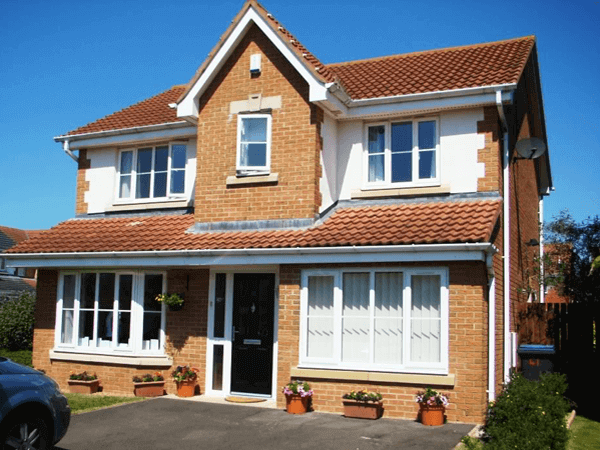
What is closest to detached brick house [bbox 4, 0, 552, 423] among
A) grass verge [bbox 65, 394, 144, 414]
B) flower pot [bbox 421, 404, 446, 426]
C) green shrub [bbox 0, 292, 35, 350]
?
flower pot [bbox 421, 404, 446, 426]

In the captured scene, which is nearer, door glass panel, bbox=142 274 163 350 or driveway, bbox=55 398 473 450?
driveway, bbox=55 398 473 450

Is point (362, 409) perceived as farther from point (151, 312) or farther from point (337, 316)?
point (151, 312)

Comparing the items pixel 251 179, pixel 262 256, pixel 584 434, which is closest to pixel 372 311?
pixel 262 256

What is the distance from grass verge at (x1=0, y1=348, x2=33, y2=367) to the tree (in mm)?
15340

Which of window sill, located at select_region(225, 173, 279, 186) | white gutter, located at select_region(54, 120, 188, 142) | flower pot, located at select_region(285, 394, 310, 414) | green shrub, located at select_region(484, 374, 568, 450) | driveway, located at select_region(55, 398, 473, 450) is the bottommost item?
driveway, located at select_region(55, 398, 473, 450)

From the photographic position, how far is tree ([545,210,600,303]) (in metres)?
19.1

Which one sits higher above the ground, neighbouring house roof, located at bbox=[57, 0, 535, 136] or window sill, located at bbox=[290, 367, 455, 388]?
neighbouring house roof, located at bbox=[57, 0, 535, 136]

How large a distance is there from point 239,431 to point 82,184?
871cm

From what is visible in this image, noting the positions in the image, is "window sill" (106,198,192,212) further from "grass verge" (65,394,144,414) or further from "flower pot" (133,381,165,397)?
"grass verge" (65,394,144,414)

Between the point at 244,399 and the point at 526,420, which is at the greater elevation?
the point at 526,420

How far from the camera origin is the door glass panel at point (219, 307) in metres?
13.7

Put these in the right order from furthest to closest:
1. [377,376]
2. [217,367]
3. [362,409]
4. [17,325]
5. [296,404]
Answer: [17,325] < [217,367] < [296,404] < [377,376] < [362,409]

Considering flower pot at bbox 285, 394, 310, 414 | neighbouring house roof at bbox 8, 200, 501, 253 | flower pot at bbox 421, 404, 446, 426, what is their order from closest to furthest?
flower pot at bbox 421, 404, 446, 426 < neighbouring house roof at bbox 8, 200, 501, 253 < flower pot at bbox 285, 394, 310, 414

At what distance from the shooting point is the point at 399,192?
44.0ft
